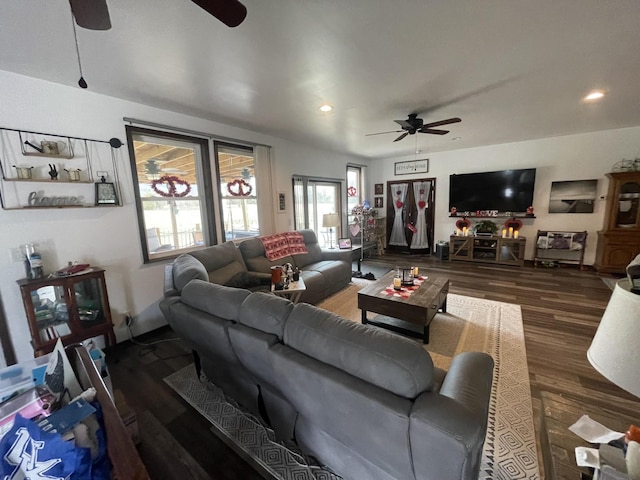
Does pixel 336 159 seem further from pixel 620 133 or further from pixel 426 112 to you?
pixel 620 133

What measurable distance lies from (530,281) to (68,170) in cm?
619

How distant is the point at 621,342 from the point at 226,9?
177cm

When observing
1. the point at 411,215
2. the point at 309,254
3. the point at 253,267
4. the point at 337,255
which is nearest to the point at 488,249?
the point at 411,215

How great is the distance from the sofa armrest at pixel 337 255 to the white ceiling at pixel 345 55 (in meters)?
2.08

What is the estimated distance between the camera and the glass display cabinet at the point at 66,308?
2.02 m

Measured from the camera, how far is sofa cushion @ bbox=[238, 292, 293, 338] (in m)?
1.31

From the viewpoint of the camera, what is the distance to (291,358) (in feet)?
3.85

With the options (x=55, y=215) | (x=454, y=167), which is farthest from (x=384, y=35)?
(x=454, y=167)

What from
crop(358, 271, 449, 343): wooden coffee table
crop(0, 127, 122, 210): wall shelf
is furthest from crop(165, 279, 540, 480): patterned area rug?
crop(0, 127, 122, 210): wall shelf

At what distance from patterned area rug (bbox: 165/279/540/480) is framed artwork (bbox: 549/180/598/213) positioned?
10.6 feet

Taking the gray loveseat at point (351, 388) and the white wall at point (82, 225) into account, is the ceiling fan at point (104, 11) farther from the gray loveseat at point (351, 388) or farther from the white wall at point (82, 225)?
the white wall at point (82, 225)

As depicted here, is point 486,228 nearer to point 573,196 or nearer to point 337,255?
point 573,196

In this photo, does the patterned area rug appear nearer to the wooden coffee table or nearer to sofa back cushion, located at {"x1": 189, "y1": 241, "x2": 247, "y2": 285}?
the wooden coffee table

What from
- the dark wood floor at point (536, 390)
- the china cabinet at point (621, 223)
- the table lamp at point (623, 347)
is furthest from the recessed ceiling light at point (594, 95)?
the table lamp at point (623, 347)
